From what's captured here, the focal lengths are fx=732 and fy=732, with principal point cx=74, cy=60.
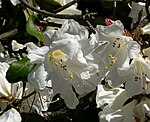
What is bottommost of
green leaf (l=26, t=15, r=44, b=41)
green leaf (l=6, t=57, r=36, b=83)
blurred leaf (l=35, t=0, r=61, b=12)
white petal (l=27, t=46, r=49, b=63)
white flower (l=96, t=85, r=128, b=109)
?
white flower (l=96, t=85, r=128, b=109)

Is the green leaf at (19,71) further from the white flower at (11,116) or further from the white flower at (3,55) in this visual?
the white flower at (3,55)

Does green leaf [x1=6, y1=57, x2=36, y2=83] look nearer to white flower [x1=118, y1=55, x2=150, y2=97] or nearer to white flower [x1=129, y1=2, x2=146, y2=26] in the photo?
white flower [x1=118, y1=55, x2=150, y2=97]

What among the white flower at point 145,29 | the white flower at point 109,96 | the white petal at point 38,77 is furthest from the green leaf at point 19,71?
the white flower at point 145,29

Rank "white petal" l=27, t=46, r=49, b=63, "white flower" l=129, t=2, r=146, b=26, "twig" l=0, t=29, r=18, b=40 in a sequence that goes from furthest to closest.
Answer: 1. "white flower" l=129, t=2, r=146, b=26
2. "twig" l=0, t=29, r=18, b=40
3. "white petal" l=27, t=46, r=49, b=63

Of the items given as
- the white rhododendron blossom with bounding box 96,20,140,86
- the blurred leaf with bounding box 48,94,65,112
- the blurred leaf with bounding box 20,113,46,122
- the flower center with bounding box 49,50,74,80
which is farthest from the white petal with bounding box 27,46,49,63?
the blurred leaf with bounding box 48,94,65,112

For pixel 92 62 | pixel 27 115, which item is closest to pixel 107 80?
pixel 92 62

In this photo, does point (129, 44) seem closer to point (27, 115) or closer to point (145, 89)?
point (145, 89)

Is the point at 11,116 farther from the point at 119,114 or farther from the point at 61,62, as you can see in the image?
the point at 119,114
